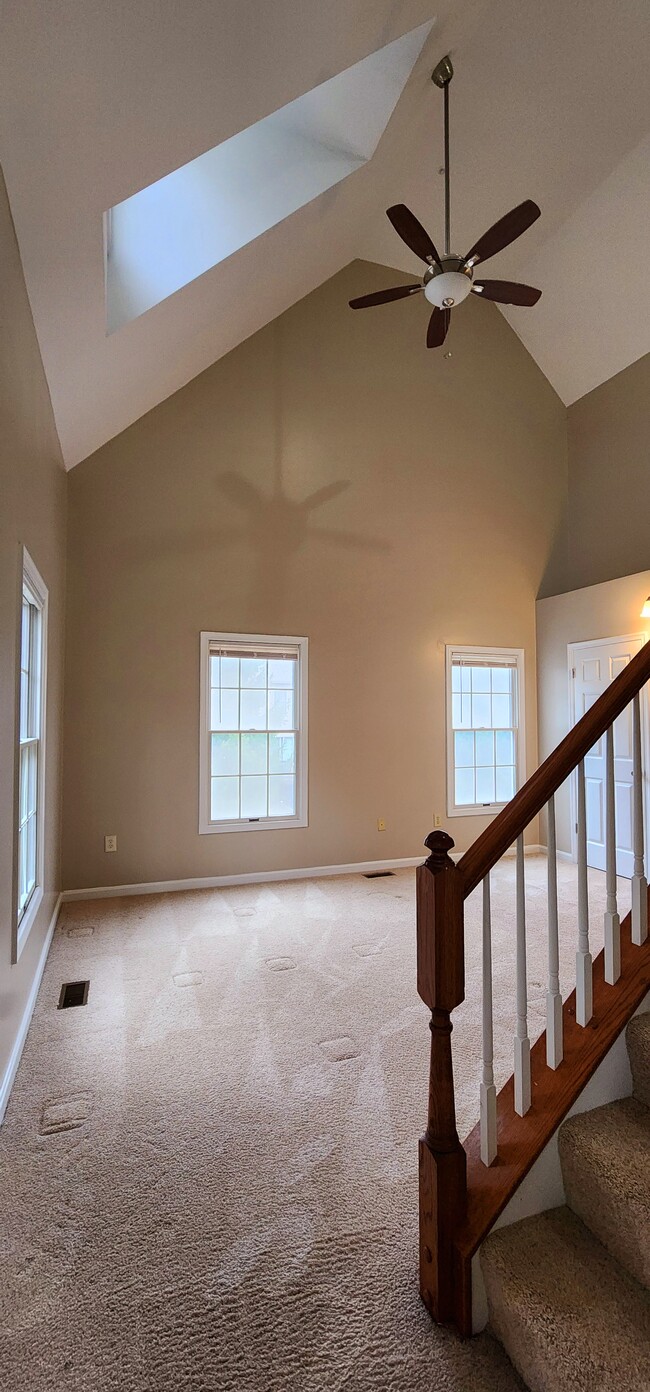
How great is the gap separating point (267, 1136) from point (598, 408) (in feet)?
21.4

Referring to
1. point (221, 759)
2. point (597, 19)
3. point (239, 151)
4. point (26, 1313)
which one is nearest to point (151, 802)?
point (221, 759)

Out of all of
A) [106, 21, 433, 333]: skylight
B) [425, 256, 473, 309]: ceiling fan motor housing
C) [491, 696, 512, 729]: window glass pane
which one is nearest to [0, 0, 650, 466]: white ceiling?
[106, 21, 433, 333]: skylight

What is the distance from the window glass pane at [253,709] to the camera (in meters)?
5.01

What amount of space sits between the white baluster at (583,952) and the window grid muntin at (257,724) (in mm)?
3700

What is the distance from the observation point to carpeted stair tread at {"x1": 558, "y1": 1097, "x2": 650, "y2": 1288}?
1226mm

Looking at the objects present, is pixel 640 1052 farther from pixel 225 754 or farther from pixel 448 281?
pixel 225 754

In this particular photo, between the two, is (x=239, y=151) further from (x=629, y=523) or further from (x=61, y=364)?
(x=629, y=523)

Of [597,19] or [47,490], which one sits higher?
[597,19]

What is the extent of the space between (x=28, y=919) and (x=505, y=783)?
4.49 metres

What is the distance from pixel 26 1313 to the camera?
1.38 m

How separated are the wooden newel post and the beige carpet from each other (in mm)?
164

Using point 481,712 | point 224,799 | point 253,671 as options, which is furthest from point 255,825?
point 481,712

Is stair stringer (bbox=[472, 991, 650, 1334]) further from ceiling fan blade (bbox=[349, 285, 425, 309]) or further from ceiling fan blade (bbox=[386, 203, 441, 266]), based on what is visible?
ceiling fan blade (bbox=[349, 285, 425, 309])

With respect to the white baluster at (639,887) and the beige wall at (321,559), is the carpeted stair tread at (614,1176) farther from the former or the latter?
the beige wall at (321,559)
